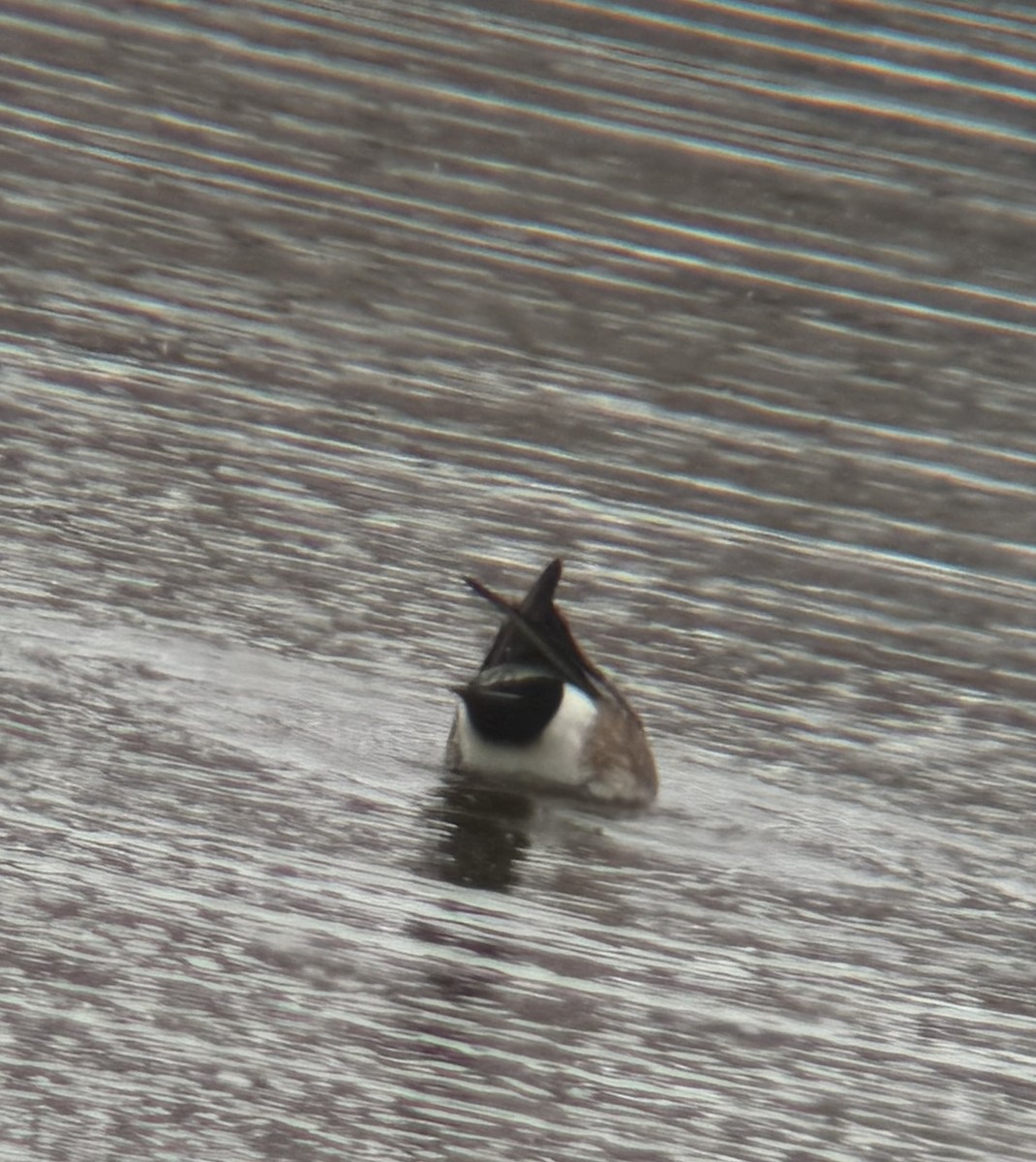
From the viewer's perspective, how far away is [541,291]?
8.07 metres

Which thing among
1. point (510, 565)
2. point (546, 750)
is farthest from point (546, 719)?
point (510, 565)

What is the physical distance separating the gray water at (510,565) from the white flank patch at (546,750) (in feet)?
0.25

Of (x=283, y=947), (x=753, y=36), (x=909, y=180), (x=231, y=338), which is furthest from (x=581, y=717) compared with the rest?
(x=753, y=36)

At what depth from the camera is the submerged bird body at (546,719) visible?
522cm

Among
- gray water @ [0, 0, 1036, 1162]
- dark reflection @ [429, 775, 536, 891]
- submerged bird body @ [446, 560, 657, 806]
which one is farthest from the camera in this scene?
submerged bird body @ [446, 560, 657, 806]

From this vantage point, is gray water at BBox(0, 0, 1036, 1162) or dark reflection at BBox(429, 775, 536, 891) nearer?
gray water at BBox(0, 0, 1036, 1162)

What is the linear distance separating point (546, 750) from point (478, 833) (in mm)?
442

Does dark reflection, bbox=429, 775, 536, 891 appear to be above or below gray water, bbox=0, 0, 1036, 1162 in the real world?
below

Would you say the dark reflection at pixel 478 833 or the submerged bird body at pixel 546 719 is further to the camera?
the submerged bird body at pixel 546 719

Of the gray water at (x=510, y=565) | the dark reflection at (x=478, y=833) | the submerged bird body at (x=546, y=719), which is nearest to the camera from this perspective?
the gray water at (x=510, y=565)

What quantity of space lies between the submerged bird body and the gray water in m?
0.08

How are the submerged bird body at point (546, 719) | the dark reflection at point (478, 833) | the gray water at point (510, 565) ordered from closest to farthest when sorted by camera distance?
the gray water at point (510, 565)
the dark reflection at point (478, 833)
the submerged bird body at point (546, 719)

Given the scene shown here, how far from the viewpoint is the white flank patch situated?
17.3 ft

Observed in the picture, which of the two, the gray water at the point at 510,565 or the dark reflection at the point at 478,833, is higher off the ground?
the gray water at the point at 510,565
